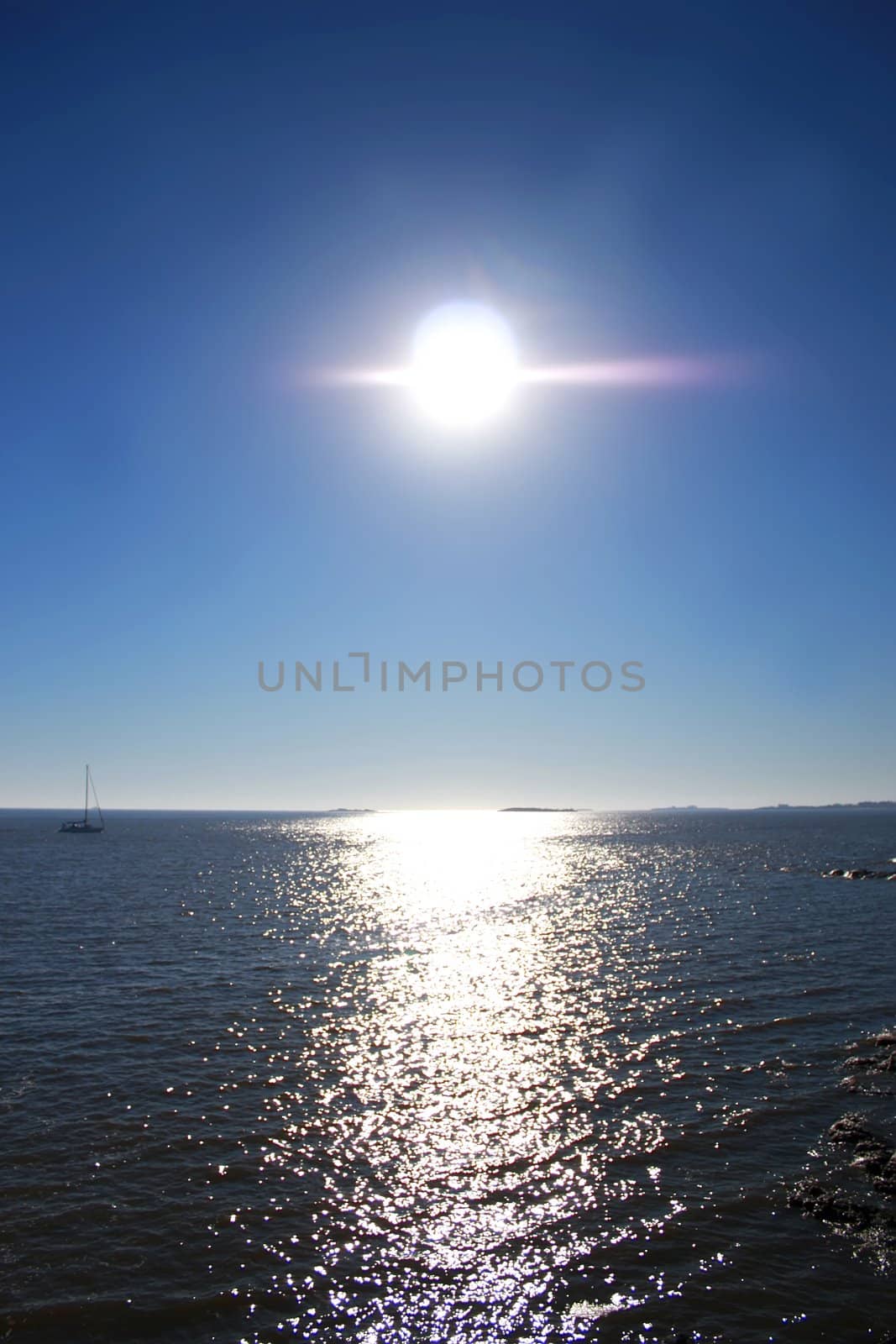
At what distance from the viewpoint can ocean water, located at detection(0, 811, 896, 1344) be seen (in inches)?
541

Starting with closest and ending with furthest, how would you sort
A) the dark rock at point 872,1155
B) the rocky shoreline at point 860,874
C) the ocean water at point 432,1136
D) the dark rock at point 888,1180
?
the ocean water at point 432,1136 < the dark rock at point 888,1180 < the dark rock at point 872,1155 < the rocky shoreline at point 860,874

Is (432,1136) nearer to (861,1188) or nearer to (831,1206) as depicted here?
(831,1206)

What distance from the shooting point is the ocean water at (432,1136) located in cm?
1373

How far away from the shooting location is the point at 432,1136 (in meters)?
20.4

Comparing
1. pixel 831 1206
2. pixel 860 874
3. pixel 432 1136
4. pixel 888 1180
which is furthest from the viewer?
pixel 860 874

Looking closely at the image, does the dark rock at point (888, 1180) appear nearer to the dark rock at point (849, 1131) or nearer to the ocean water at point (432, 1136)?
the ocean water at point (432, 1136)

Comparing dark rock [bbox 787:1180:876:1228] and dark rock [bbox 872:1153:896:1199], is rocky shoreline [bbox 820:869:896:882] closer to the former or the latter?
dark rock [bbox 872:1153:896:1199]

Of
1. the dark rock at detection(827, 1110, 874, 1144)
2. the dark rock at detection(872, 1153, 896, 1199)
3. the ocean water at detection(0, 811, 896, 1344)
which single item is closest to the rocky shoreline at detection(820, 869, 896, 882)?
the ocean water at detection(0, 811, 896, 1344)

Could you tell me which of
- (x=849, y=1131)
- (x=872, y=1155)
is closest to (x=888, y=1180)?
(x=872, y=1155)

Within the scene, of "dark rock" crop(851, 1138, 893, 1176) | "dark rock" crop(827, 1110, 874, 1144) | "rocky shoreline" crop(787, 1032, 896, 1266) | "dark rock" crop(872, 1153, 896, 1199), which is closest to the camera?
"rocky shoreline" crop(787, 1032, 896, 1266)

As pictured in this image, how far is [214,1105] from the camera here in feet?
73.7

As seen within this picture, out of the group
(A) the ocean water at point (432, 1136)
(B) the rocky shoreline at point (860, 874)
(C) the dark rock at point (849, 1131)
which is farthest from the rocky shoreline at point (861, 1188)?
(B) the rocky shoreline at point (860, 874)

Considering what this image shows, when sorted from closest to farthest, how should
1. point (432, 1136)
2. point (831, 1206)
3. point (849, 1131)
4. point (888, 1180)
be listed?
point (831, 1206) < point (888, 1180) < point (849, 1131) < point (432, 1136)

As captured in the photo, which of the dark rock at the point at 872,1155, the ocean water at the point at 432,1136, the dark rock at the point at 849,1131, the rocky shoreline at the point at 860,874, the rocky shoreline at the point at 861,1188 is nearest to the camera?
the ocean water at the point at 432,1136
